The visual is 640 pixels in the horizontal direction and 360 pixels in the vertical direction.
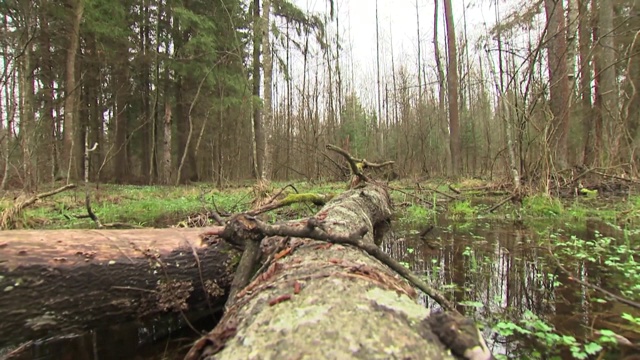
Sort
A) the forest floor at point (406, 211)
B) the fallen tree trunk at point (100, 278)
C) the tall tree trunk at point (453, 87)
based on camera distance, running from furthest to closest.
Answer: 1. the tall tree trunk at point (453, 87)
2. the forest floor at point (406, 211)
3. the fallen tree trunk at point (100, 278)

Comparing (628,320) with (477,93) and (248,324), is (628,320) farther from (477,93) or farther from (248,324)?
(477,93)

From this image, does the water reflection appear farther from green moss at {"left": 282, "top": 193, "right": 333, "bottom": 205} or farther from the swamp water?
green moss at {"left": 282, "top": 193, "right": 333, "bottom": 205}

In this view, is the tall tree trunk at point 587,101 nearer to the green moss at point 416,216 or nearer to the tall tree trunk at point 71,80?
the green moss at point 416,216

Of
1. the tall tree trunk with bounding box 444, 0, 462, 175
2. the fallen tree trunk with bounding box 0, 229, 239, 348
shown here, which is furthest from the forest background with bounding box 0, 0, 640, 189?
the fallen tree trunk with bounding box 0, 229, 239, 348

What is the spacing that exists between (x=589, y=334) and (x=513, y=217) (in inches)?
159

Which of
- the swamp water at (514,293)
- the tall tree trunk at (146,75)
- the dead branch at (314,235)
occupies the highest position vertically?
the tall tree trunk at (146,75)

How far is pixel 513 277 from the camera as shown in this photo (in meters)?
2.81

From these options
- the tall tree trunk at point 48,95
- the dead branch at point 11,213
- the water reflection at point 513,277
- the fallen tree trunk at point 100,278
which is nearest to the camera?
the fallen tree trunk at point 100,278

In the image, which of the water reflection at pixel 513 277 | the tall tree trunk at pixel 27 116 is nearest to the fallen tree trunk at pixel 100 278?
the water reflection at pixel 513 277

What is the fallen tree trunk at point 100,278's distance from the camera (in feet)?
5.34

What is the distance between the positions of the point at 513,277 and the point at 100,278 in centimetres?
290

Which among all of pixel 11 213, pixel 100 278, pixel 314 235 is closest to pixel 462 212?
pixel 314 235

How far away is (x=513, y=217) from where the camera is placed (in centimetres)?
553

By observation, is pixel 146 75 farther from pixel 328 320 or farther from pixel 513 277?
pixel 328 320
